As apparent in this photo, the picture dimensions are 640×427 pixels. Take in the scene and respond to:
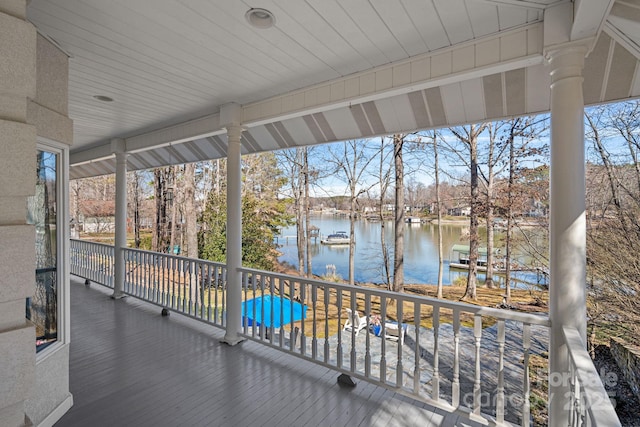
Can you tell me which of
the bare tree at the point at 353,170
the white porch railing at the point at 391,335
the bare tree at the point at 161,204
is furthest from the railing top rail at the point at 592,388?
the bare tree at the point at 161,204

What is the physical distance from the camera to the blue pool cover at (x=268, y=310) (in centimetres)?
360

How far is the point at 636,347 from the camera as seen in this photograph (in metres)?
5.40

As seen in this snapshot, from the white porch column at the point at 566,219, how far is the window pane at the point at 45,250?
3.55m

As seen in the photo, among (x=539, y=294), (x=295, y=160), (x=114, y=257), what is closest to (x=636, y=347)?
(x=539, y=294)

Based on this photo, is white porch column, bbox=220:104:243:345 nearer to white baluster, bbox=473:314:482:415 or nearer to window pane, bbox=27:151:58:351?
window pane, bbox=27:151:58:351

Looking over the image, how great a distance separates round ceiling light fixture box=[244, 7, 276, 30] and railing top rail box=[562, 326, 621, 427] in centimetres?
266

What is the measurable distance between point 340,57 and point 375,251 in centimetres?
900

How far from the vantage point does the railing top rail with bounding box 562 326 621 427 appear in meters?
1.08

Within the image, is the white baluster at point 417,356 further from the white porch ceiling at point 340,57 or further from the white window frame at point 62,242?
the white window frame at point 62,242

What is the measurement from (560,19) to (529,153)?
23.9 ft

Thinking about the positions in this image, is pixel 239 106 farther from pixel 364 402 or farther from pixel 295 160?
→ pixel 295 160

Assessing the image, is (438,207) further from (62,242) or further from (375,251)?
(62,242)

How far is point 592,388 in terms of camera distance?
1.28 meters

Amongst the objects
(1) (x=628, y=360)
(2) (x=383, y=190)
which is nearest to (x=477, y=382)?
(1) (x=628, y=360)
